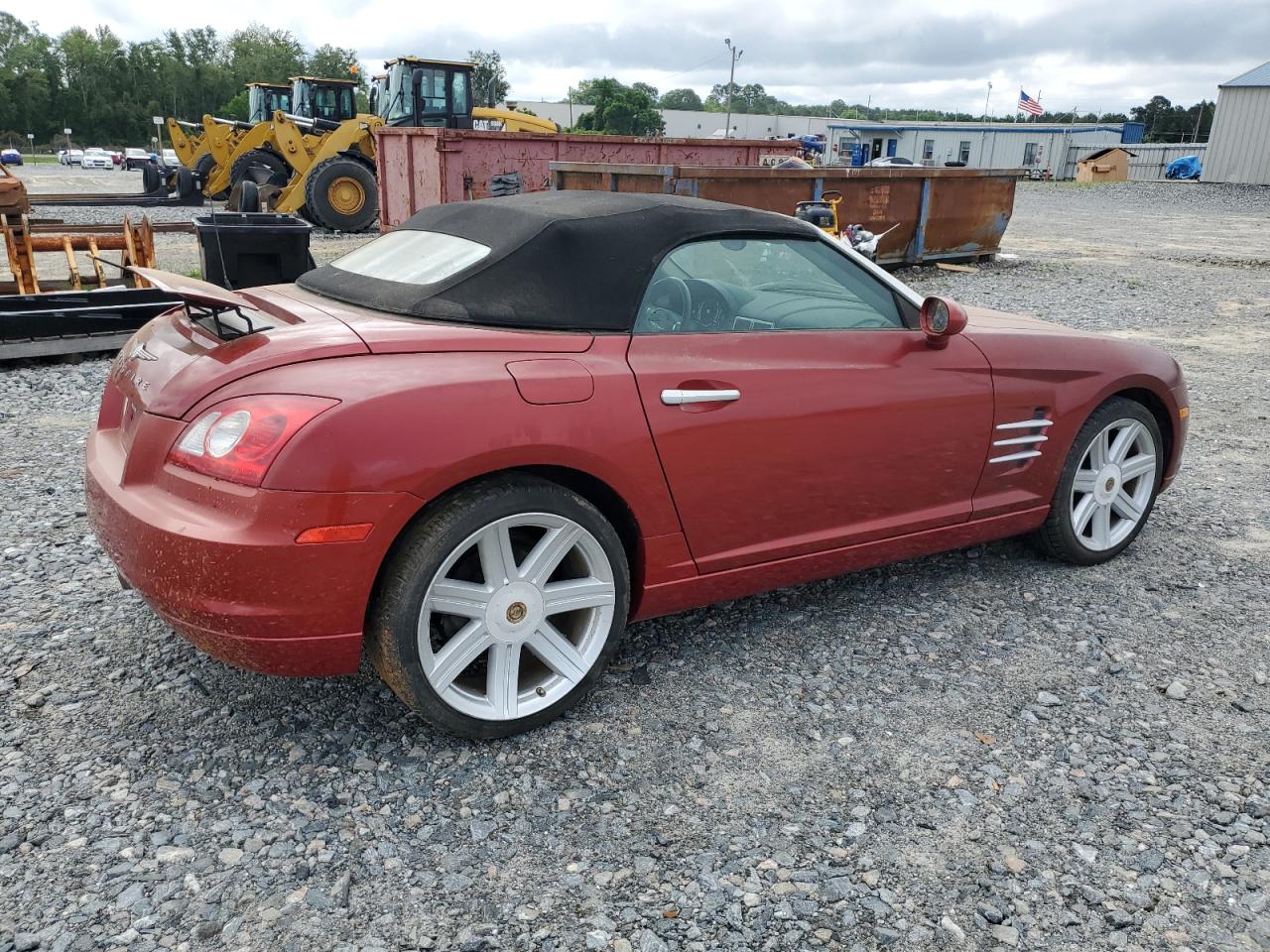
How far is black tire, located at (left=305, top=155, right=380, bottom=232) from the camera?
17.2 metres

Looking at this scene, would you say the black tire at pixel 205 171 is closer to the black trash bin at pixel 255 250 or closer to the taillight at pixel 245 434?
the black trash bin at pixel 255 250

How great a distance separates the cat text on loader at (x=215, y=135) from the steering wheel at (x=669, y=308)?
19561 mm

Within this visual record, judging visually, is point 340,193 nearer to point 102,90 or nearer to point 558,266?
point 558,266

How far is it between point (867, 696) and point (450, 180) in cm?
1140

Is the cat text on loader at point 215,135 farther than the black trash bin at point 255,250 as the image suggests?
Yes

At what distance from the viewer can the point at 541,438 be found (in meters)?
2.60

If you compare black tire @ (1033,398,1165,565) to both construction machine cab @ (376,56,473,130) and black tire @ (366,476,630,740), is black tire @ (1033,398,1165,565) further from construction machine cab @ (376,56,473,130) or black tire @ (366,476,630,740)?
construction machine cab @ (376,56,473,130)

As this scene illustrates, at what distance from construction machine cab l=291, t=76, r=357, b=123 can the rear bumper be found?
2213 centimetres

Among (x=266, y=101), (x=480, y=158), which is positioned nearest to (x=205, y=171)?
(x=266, y=101)

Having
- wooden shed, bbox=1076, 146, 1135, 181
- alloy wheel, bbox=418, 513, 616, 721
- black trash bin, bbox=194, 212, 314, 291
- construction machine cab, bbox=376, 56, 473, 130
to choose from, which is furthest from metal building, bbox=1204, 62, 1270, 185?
alloy wheel, bbox=418, 513, 616, 721

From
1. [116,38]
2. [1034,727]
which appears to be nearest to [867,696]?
[1034,727]

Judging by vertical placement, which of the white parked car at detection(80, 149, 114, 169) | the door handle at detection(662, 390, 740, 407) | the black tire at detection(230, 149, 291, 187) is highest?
the door handle at detection(662, 390, 740, 407)

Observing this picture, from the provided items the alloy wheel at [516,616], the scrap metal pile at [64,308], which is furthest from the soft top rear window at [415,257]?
the scrap metal pile at [64,308]

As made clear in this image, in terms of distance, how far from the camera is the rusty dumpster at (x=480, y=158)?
13.1m
